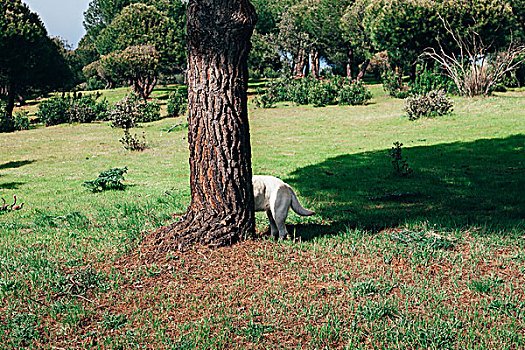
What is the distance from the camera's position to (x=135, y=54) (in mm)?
39312

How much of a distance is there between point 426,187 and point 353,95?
1967cm

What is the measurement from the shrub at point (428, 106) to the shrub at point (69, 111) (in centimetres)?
2086

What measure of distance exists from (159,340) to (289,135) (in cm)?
1539

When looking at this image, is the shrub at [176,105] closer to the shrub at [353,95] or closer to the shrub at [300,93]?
the shrub at [300,93]

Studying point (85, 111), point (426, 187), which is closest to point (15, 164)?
point (426, 187)

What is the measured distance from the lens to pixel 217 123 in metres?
4.91

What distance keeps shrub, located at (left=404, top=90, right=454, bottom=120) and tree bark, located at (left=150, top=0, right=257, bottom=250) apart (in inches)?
610

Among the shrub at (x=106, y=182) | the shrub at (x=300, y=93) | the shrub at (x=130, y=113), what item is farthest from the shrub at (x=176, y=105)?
the shrub at (x=106, y=182)

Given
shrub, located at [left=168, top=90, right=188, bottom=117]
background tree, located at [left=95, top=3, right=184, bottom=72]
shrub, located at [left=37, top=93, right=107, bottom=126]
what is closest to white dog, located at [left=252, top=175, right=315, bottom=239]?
shrub, located at [left=168, top=90, right=188, bottom=117]

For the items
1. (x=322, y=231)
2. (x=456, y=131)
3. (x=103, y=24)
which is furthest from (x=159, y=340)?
(x=103, y=24)

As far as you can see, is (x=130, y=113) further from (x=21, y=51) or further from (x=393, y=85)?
(x=21, y=51)

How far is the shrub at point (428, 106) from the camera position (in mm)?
18797

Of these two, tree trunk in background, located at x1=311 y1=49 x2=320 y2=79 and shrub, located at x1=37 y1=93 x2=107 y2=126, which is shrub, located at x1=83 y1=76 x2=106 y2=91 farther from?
shrub, located at x1=37 y1=93 x2=107 y2=126

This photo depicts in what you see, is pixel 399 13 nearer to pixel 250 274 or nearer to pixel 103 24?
pixel 250 274
